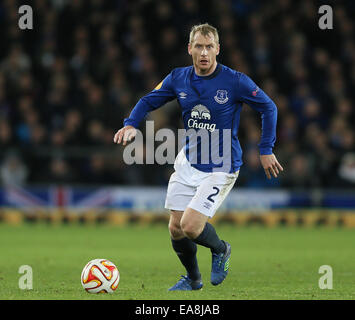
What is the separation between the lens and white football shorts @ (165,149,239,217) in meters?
7.75

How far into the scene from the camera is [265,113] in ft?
26.0

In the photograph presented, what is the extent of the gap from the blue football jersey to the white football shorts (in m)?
0.07

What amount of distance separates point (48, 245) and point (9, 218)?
14.4ft

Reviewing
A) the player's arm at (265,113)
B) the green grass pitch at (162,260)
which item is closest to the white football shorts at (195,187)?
the player's arm at (265,113)

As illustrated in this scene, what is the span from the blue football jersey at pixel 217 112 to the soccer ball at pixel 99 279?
124cm

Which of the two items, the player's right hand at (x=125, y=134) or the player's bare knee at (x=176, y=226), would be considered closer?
the player's right hand at (x=125, y=134)

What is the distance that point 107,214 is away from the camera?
1711 cm

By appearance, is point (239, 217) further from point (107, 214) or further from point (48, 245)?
point (48, 245)

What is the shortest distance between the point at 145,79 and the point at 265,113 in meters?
11.1

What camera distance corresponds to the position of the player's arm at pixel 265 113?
25.7 ft

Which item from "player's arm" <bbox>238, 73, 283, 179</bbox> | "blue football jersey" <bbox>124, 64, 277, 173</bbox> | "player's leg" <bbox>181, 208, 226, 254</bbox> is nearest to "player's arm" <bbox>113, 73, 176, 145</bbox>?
"blue football jersey" <bbox>124, 64, 277, 173</bbox>

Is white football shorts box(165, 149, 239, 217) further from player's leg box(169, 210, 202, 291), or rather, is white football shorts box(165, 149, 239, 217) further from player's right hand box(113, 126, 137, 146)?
player's right hand box(113, 126, 137, 146)

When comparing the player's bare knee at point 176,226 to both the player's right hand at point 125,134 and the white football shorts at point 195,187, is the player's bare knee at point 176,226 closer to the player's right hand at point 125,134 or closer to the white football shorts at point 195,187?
the white football shorts at point 195,187
